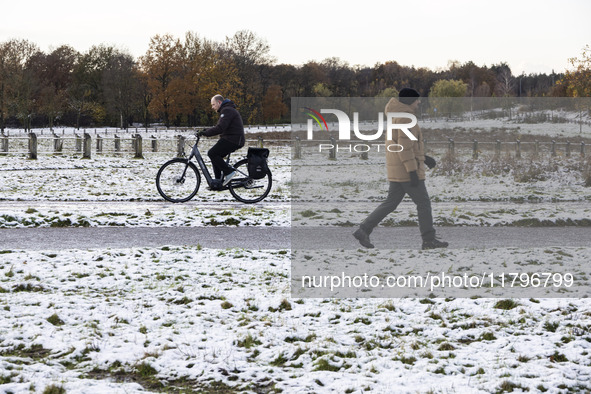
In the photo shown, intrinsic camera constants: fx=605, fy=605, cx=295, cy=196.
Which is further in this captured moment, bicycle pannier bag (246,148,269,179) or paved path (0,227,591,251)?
bicycle pannier bag (246,148,269,179)

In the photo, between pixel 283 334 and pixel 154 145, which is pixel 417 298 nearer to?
pixel 283 334

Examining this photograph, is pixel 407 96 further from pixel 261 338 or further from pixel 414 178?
pixel 261 338

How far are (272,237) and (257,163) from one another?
2.61 m

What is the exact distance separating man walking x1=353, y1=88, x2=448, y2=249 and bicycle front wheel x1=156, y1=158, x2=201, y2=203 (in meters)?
4.94

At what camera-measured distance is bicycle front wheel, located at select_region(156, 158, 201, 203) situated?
37.9 ft

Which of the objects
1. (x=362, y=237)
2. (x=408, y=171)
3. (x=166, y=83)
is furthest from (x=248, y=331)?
(x=166, y=83)

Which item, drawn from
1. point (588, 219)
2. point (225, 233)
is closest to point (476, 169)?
point (588, 219)

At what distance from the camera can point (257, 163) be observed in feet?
36.7

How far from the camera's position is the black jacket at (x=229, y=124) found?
418 inches

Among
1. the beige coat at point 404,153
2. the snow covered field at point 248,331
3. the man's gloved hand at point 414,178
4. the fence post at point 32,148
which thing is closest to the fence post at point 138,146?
the fence post at point 32,148

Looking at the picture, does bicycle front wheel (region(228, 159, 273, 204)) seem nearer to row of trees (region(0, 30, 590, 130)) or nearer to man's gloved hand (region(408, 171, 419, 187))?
man's gloved hand (region(408, 171, 419, 187))

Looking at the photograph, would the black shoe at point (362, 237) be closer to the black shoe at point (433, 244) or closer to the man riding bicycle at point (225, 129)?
the black shoe at point (433, 244)

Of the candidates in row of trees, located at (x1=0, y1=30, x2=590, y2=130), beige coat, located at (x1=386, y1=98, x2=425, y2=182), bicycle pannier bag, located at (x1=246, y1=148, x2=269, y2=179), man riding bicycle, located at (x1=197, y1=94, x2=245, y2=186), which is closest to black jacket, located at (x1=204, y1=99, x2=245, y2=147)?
man riding bicycle, located at (x1=197, y1=94, x2=245, y2=186)

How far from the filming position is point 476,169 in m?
20.2
